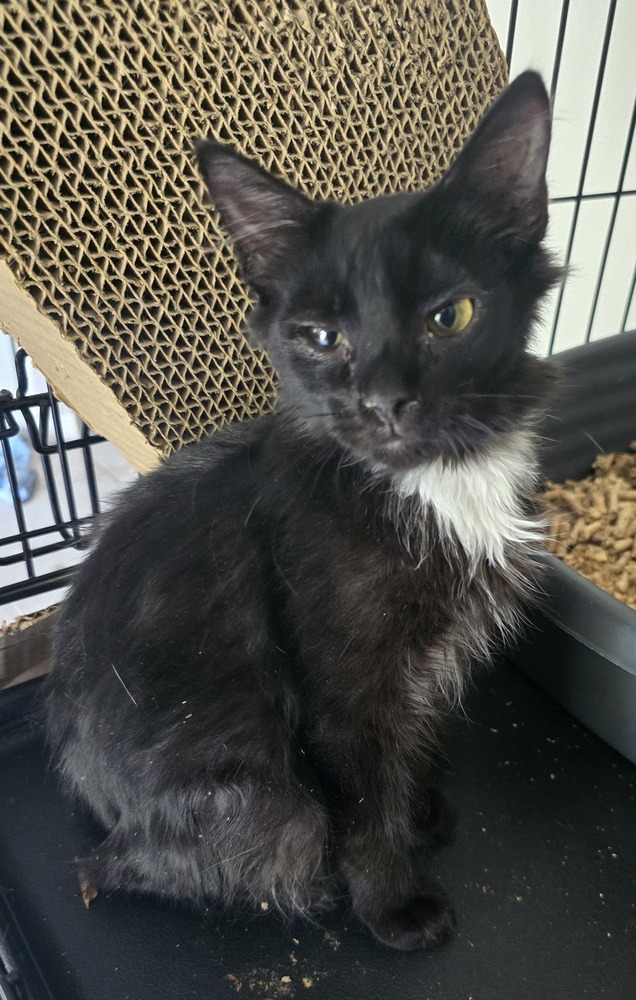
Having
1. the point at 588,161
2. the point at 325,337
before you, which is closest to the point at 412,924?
the point at 325,337

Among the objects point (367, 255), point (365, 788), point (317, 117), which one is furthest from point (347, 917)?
point (317, 117)

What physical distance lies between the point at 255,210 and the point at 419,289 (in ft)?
0.77

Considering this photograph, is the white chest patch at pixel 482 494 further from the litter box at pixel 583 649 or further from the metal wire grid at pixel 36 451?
the metal wire grid at pixel 36 451

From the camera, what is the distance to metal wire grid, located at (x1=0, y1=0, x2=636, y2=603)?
1.17 metres

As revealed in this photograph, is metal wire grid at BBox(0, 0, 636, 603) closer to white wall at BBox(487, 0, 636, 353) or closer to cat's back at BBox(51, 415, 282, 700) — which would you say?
white wall at BBox(487, 0, 636, 353)

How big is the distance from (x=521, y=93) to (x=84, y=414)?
0.83 metres

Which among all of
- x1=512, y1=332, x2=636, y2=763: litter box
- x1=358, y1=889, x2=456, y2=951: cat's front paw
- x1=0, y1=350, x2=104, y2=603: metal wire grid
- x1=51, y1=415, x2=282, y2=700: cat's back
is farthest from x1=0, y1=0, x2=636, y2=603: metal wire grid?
x1=358, y1=889, x2=456, y2=951: cat's front paw

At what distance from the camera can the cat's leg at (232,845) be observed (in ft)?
2.72

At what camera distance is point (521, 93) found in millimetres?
673

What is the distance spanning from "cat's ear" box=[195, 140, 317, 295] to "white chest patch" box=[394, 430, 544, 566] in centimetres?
32

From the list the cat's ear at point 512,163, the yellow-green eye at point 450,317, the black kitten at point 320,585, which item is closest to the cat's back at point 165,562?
the black kitten at point 320,585

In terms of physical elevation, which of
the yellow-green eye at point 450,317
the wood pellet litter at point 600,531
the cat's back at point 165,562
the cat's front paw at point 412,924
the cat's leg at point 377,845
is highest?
the yellow-green eye at point 450,317

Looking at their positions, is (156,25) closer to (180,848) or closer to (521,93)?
(521,93)

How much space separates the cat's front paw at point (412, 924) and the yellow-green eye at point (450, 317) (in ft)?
2.28
